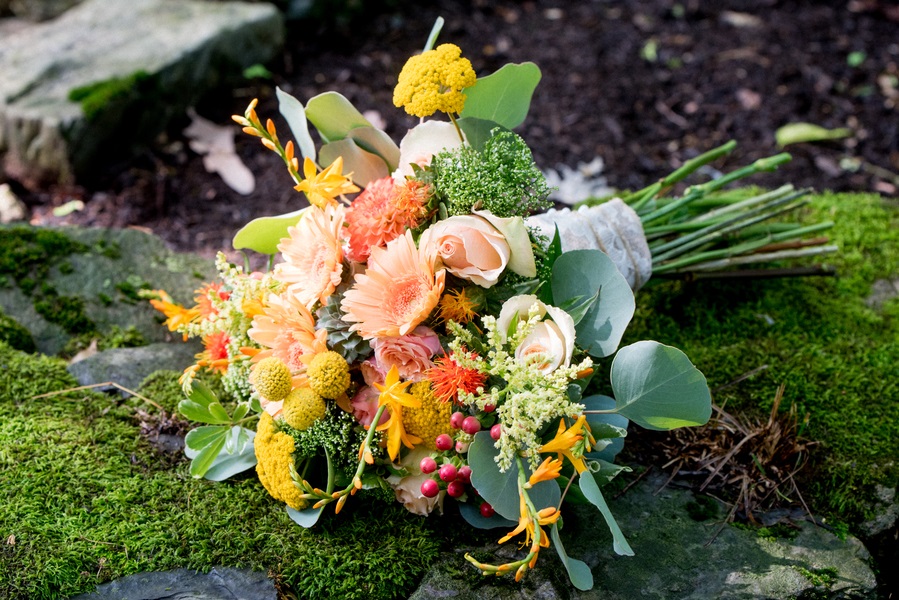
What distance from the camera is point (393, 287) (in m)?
1.46

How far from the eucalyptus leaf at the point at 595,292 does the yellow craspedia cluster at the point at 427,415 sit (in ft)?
1.02

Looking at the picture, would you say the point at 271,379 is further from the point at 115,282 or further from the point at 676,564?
the point at 115,282

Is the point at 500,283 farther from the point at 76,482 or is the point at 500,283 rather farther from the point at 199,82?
the point at 199,82

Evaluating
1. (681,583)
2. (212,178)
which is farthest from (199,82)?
(681,583)

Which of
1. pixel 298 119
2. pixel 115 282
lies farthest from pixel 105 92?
pixel 298 119

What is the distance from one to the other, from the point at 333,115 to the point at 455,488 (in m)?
0.86

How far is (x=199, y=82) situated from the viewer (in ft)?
11.6

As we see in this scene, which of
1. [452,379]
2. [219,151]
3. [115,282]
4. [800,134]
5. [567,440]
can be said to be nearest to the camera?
[567,440]

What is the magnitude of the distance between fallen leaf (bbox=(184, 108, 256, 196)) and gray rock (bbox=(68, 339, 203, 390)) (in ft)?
4.65

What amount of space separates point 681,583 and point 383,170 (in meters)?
1.11

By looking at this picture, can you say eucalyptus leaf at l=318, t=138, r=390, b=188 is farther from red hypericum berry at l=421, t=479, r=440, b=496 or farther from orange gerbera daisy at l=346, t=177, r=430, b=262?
red hypericum berry at l=421, t=479, r=440, b=496

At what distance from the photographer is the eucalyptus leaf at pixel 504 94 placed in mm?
1680

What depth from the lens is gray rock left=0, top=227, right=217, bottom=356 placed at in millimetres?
2166

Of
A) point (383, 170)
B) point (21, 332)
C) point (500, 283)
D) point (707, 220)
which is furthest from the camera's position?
point (707, 220)
